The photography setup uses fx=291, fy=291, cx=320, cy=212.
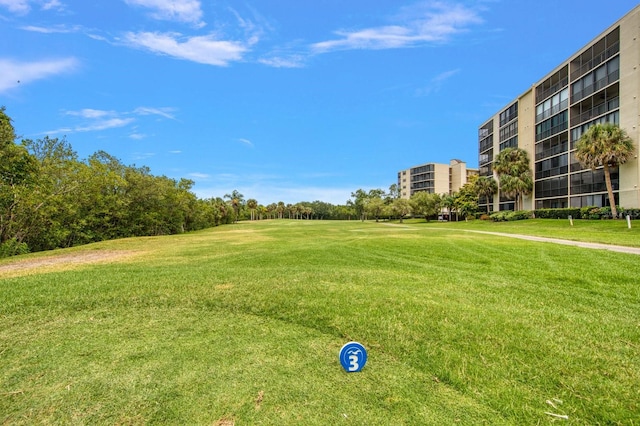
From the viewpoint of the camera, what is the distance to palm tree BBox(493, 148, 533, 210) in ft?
132

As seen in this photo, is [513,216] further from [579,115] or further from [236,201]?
[236,201]

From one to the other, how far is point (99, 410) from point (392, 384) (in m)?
2.80

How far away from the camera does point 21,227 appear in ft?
65.6

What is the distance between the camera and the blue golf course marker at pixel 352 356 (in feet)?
10.4

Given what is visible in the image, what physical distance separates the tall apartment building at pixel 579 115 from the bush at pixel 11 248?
47.4 meters

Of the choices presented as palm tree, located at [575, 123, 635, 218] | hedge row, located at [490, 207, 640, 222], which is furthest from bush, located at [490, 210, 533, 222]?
palm tree, located at [575, 123, 635, 218]

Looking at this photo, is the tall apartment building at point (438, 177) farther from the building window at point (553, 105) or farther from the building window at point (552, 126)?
the building window at point (553, 105)

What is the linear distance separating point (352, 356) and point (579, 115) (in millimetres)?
42863

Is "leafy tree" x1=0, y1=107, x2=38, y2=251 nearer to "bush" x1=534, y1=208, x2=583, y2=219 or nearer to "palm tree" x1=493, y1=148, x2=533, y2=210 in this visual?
"bush" x1=534, y1=208, x2=583, y2=219

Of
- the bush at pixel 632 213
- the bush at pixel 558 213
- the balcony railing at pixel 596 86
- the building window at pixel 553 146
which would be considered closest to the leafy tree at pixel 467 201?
the building window at pixel 553 146

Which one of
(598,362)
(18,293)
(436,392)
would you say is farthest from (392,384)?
(18,293)

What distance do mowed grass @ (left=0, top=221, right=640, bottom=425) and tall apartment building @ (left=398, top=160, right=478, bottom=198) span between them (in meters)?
82.2

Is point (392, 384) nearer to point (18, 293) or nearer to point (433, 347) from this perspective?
point (433, 347)

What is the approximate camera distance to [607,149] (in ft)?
84.8
